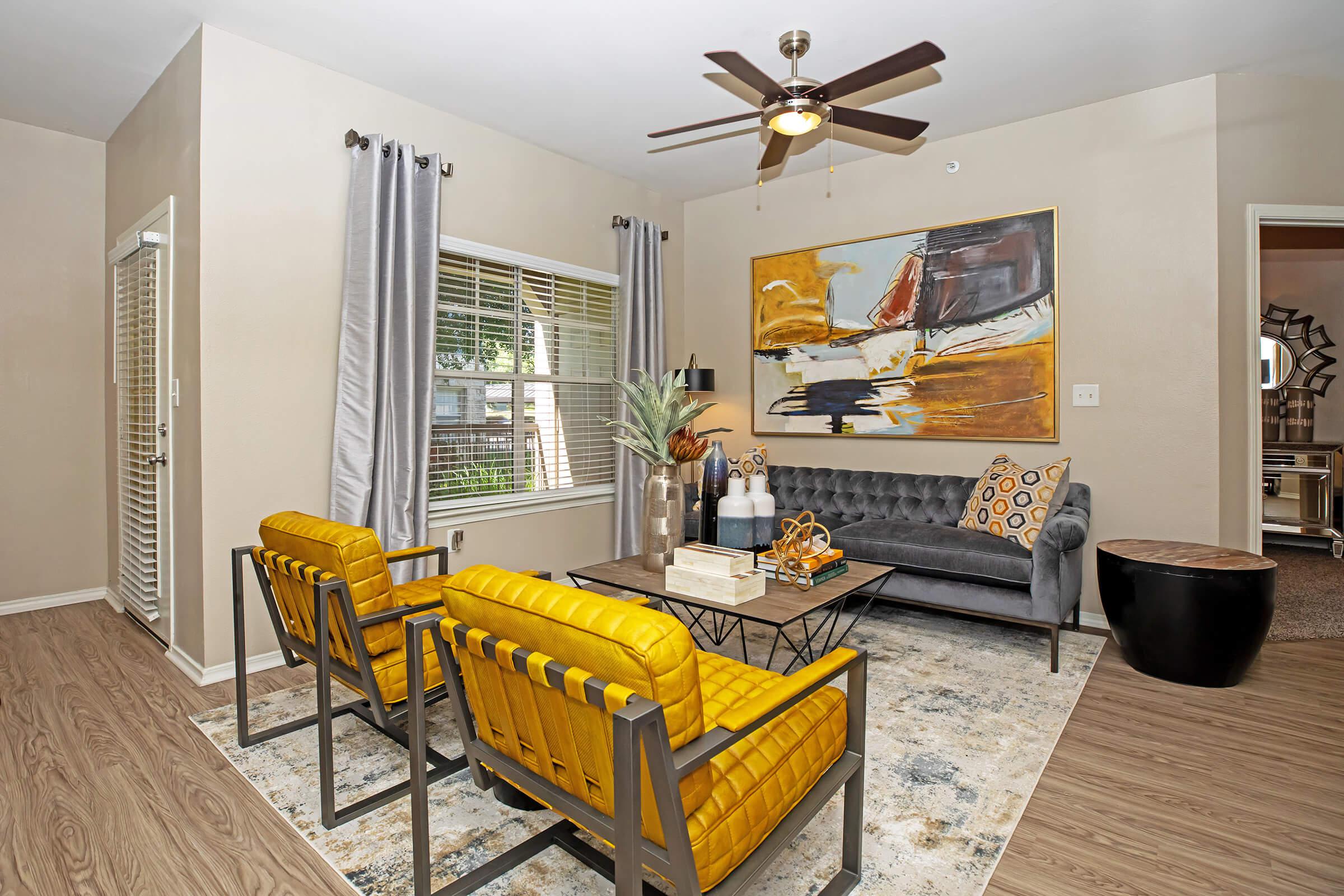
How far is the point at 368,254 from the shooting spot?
3.40m

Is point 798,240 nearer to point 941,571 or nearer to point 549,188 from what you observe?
point 549,188

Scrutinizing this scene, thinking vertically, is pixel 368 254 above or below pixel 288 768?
above

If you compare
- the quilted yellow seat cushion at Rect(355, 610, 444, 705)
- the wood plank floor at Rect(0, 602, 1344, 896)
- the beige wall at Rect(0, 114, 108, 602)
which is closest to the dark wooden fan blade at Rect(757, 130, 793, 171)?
the quilted yellow seat cushion at Rect(355, 610, 444, 705)

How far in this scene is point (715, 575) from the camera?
247 centimetres

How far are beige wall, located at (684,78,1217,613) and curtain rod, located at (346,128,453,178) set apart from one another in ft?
8.97

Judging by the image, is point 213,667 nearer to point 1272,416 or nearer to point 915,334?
point 915,334

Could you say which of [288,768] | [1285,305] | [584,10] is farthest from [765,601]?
[1285,305]

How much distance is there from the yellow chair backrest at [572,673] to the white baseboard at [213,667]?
6.79ft

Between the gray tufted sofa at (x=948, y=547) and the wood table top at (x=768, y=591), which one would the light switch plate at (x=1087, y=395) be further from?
the wood table top at (x=768, y=591)

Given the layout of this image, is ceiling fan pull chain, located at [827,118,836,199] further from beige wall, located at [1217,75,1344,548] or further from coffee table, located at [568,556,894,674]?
coffee table, located at [568,556,894,674]

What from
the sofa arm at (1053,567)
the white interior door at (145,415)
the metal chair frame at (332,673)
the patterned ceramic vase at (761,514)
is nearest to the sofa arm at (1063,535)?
the sofa arm at (1053,567)

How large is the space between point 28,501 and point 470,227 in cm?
312

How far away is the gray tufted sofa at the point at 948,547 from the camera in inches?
126

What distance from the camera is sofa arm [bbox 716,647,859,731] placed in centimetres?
129
